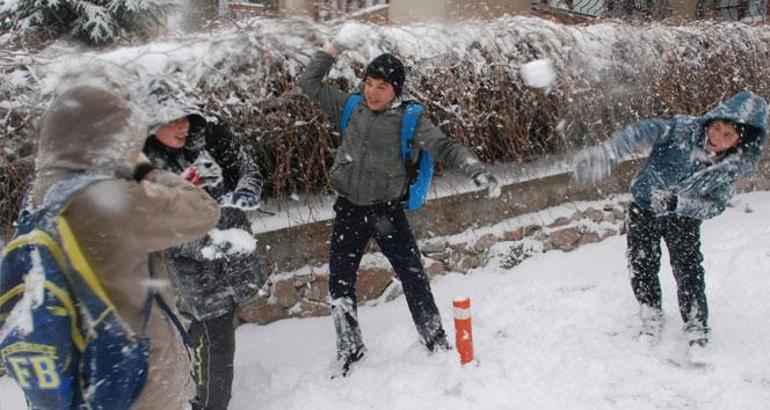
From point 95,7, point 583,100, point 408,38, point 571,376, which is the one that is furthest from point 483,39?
point 95,7

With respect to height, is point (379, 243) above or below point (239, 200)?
below

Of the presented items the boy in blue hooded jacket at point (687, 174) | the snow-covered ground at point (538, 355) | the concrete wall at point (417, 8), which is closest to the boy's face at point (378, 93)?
the boy in blue hooded jacket at point (687, 174)

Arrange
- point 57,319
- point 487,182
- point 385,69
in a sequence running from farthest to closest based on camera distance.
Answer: point 385,69, point 487,182, point 57,319

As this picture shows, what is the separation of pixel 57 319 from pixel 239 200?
4.07 ft

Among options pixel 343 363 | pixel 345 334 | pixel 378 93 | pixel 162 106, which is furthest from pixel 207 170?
pixel 343 363

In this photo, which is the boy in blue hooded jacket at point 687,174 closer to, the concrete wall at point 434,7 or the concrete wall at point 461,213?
the concrete wall at point 461,213

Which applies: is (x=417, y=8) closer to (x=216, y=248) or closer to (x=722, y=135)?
(x=722, y=135)

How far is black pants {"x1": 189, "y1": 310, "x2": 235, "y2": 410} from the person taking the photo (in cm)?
289

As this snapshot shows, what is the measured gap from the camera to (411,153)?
3363mm

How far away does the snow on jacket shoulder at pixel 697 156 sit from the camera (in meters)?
3.29

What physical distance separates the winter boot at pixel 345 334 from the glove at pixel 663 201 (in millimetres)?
1841

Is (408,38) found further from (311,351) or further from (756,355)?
(756,355)

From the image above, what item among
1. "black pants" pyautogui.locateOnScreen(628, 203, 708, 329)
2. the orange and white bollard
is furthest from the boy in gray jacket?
"black pants" pyautogui.locateOnScreen(628, 203, 708, 329)

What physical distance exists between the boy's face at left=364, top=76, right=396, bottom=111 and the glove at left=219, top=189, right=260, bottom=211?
893 millimetres
